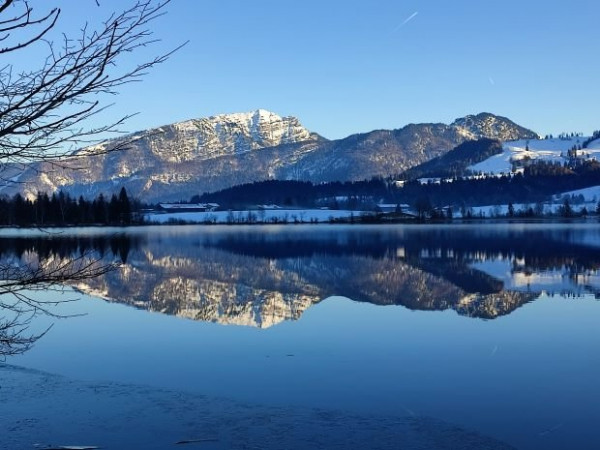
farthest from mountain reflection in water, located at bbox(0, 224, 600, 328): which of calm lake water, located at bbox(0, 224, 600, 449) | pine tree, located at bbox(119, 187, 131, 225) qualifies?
pine tree, located at bbox(119, 187, 131, 225)

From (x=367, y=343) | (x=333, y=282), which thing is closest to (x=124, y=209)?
(x=333, y=282)

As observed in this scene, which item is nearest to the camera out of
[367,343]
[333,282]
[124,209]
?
[367,343]

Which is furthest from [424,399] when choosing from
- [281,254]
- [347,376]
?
[281,254]

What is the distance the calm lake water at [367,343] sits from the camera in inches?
428

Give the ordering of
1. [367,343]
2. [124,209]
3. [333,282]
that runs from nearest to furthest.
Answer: [367,343], [333,282], [124,209]

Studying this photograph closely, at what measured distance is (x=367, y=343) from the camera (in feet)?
54.7

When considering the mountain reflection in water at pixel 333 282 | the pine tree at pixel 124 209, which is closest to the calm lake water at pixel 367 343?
the mountain reflection in water at pixel 333 282

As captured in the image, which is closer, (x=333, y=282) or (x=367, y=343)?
(x=367, y=343)

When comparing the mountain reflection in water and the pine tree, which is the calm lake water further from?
the pine tree

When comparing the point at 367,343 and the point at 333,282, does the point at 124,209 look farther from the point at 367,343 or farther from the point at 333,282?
the point at 367,343

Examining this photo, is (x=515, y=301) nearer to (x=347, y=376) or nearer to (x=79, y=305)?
(x=347, y=376)

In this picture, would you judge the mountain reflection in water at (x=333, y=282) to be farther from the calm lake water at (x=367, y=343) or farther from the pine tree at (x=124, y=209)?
the pine tree at (x=124, y=209)

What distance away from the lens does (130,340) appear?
17.5 meters

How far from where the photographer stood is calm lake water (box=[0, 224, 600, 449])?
10.9 metres
